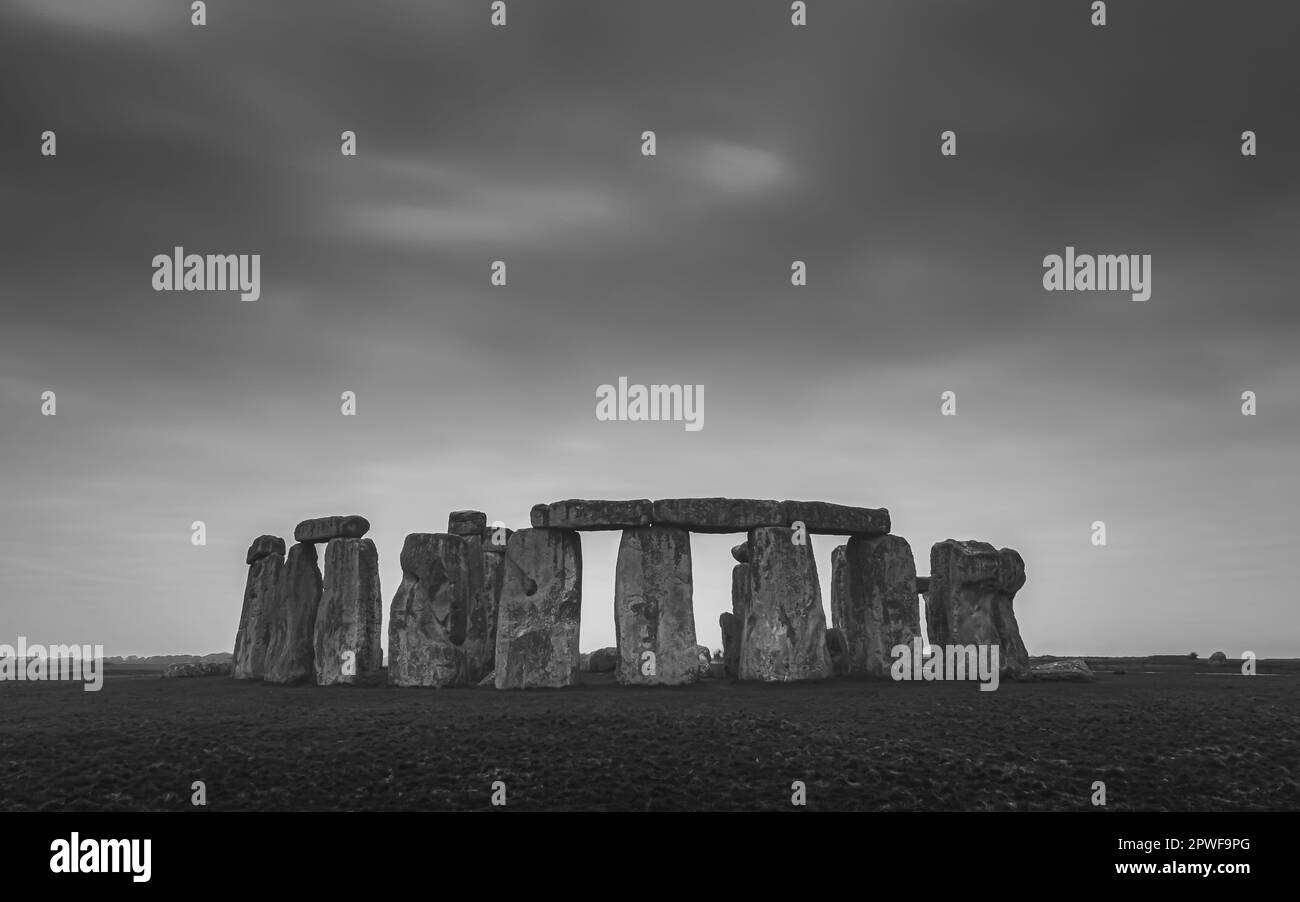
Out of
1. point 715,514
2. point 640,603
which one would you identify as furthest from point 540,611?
point 715,514

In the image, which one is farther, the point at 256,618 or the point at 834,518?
the point at 256,618

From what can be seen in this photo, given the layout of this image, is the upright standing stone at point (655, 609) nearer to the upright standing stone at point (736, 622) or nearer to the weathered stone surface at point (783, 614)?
the weathered stone surface at point (783, 614)

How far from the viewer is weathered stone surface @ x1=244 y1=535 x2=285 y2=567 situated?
2669cm

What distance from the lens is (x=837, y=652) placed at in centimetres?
2445

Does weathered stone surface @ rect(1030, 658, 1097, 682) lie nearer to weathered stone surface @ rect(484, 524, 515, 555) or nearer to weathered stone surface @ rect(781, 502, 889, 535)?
weathered stone surface @ rect(781, 502, 889, 535)

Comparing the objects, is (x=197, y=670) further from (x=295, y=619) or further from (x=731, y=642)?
(x=731, y=642)

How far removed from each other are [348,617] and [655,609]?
6.76 meters

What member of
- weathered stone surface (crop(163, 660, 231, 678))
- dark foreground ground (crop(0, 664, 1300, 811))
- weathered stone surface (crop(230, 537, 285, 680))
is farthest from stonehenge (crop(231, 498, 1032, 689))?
weathered stone surface (crop(163, 660, 231, 678))

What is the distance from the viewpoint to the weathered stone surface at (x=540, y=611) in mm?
21859

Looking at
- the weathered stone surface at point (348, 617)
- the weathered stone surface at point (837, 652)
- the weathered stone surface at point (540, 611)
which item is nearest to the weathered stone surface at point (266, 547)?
the weathered stone surface at point (348, 617)

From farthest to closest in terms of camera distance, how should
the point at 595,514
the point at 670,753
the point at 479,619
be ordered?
the point at 479,619 → the point at 595,514 → the point at 670,753

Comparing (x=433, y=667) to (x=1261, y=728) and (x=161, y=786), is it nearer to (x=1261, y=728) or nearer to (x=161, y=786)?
(x=161, y=786)
